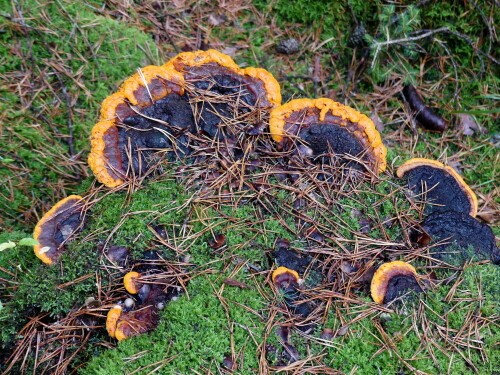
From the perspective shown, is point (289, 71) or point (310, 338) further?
point (289, 71)

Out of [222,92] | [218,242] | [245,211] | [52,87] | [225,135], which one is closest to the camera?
[218,242]

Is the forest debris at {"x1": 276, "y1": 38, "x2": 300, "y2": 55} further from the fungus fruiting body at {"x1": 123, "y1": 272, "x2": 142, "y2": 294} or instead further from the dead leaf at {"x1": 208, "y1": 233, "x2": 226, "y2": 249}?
the fungus fruiting body at {"x1": 123, "y1": 272, "x2": 142, "y2": 294}

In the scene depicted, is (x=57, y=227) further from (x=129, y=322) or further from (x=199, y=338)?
(x=199, y=338)

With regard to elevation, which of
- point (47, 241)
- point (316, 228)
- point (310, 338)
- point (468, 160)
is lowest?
point (468, 160)

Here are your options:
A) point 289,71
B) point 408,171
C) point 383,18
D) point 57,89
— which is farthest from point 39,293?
point 383,18

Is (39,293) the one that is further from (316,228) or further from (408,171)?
(408,171)

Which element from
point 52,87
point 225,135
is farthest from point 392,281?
point 52,87

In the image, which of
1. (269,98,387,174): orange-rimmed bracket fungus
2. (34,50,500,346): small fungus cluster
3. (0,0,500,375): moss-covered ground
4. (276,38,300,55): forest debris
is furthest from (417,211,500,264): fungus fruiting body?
(276,38,300,55): forest debris
